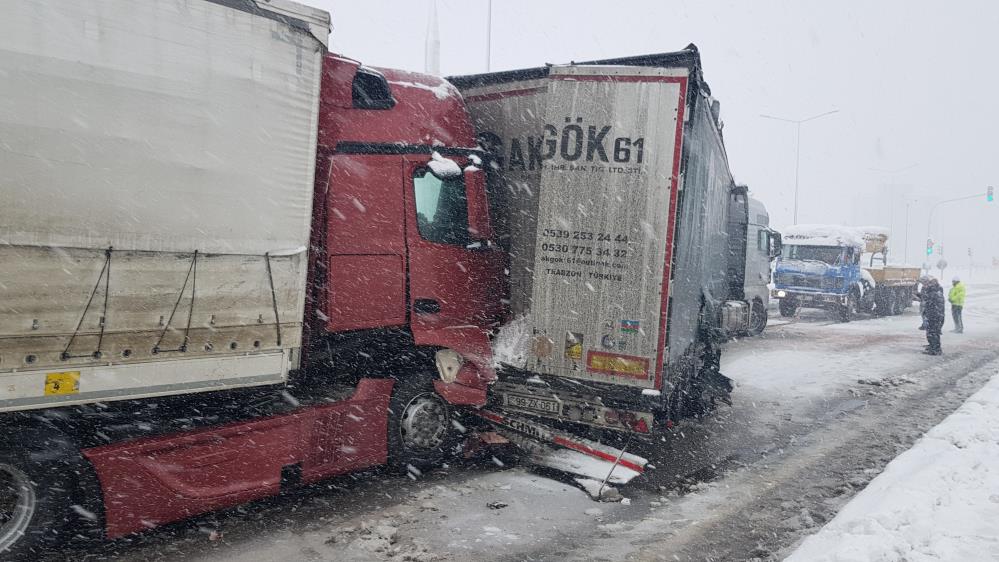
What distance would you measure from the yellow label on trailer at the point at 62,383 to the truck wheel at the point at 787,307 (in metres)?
22.9

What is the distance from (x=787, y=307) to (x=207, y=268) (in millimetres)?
22454

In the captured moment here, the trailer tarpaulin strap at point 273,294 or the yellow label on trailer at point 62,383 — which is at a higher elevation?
the trailer tarpaulin strap at point 273,294

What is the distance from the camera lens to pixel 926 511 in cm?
517

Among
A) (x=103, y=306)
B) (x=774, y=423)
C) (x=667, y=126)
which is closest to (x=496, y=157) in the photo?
(x=667, y=126)

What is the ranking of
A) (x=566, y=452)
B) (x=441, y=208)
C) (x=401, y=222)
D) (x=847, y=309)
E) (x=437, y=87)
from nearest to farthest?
1. (x=401, y=222)
2. (x=566, y=452)
3. (x=441, y=208)
4. (x=437, y=87)
5. (x=847, y=309)

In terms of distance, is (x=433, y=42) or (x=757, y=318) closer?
(x=757, y=318)

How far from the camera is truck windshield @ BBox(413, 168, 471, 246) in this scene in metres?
6.16

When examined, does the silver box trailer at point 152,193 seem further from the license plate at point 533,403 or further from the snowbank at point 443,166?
the license plate at point 533,403

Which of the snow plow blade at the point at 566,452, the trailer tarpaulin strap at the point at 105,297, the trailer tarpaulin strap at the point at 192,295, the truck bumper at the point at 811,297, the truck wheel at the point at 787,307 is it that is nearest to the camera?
the trailer tarpaulin strap at the point at 105,297

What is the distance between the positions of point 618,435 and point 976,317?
75.7ft

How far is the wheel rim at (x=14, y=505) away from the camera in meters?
3.98

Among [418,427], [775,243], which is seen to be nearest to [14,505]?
[418,427]

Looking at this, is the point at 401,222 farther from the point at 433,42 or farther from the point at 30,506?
the point at 433,42

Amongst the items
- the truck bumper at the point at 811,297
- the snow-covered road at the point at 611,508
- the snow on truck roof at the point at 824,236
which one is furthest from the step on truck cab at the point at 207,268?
the snow on truck roof at the point at 824,236
